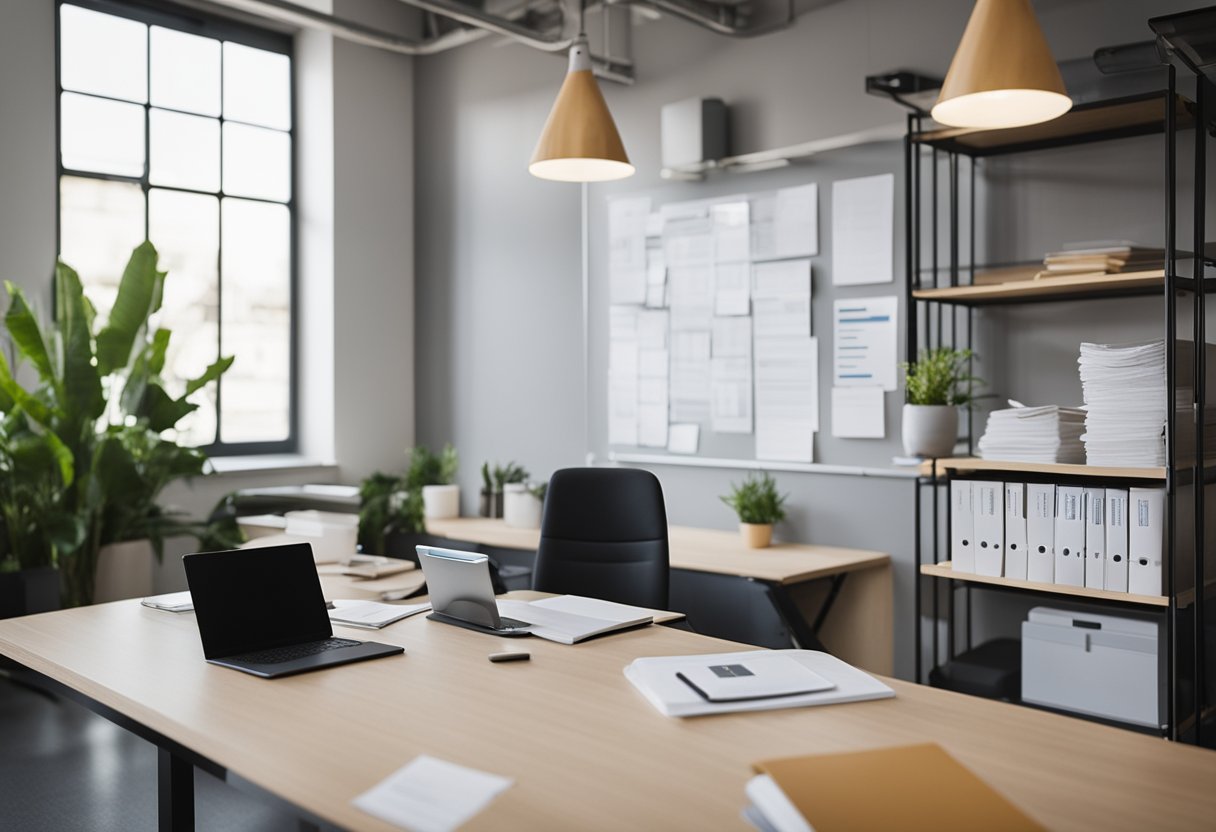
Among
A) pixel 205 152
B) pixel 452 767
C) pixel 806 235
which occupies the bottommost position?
pixel 452 767

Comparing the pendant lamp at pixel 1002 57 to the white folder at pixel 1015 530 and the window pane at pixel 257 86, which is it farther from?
the window pane at pixel 257 86

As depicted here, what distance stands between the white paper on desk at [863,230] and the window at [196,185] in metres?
3.09

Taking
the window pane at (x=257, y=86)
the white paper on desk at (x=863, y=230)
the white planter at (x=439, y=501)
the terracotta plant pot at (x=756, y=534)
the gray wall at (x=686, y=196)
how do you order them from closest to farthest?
the gray wall at (x=686, y=196)
the white paper on desk at (x=863, y=230)
the terracotta plant pot at (x=756, y=534)
the white planter at (x=439, y=501)
the window pane at (x=257, y=86)

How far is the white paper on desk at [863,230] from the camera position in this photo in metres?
4.02

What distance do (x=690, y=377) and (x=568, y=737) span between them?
300 cm

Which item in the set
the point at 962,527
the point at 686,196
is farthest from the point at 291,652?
the point at 686,196

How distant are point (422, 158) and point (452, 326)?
3.22 ft

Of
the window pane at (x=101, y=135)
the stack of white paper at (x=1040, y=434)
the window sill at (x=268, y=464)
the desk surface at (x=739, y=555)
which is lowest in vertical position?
the desk surface at (x=739, y=555)

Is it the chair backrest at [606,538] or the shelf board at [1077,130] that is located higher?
the shelf board at [1077,130]

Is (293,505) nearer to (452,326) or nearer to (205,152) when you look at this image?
(452,326)

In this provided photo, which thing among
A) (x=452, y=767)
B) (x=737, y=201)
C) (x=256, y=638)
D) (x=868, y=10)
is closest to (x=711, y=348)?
(x=737, y=201)

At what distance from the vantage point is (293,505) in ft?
17.0

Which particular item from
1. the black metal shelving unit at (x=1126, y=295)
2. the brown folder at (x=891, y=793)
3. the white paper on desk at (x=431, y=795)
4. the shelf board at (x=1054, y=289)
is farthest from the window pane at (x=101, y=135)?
the brown folder at (x=891, y=793)

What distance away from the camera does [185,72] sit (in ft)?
17.7
